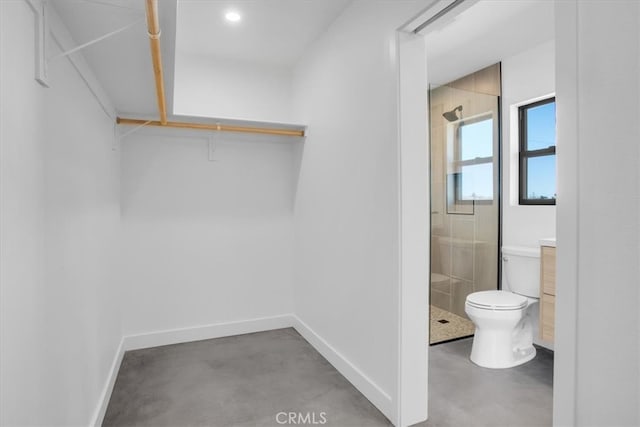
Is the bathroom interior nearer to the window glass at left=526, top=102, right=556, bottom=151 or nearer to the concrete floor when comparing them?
the window glass at left=526, top=102, right=556, bottom=151

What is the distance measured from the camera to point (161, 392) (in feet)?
7.49

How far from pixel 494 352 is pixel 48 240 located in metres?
2.68

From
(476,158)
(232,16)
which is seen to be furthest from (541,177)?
(232,16)

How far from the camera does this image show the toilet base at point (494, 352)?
2.55 meters

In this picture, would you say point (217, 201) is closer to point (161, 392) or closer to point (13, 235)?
point (161, 392)

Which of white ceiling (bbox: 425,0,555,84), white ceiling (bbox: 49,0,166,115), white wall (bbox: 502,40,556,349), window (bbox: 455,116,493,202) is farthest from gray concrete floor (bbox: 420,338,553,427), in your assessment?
white ceiling (bbox: 49,0,166,115)

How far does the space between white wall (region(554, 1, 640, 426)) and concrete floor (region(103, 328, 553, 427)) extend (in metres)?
1.03

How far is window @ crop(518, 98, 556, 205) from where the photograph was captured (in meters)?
2.88

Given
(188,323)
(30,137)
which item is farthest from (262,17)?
(188,323)

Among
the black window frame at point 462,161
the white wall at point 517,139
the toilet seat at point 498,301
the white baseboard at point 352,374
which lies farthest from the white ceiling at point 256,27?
the white baseboard at point 352,374

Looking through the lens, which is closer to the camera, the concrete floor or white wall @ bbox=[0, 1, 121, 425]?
white wall @ bbox=[0, 1, 121, 425]

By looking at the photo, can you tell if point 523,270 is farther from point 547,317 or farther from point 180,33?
point 180,33

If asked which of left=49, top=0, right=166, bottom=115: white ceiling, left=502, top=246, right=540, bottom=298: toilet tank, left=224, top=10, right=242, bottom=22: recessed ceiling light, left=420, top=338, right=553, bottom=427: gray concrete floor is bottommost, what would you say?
left=420, top=338, right=553, bottom=427: gray concrete floor

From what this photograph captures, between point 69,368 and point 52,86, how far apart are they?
3.50 ft
